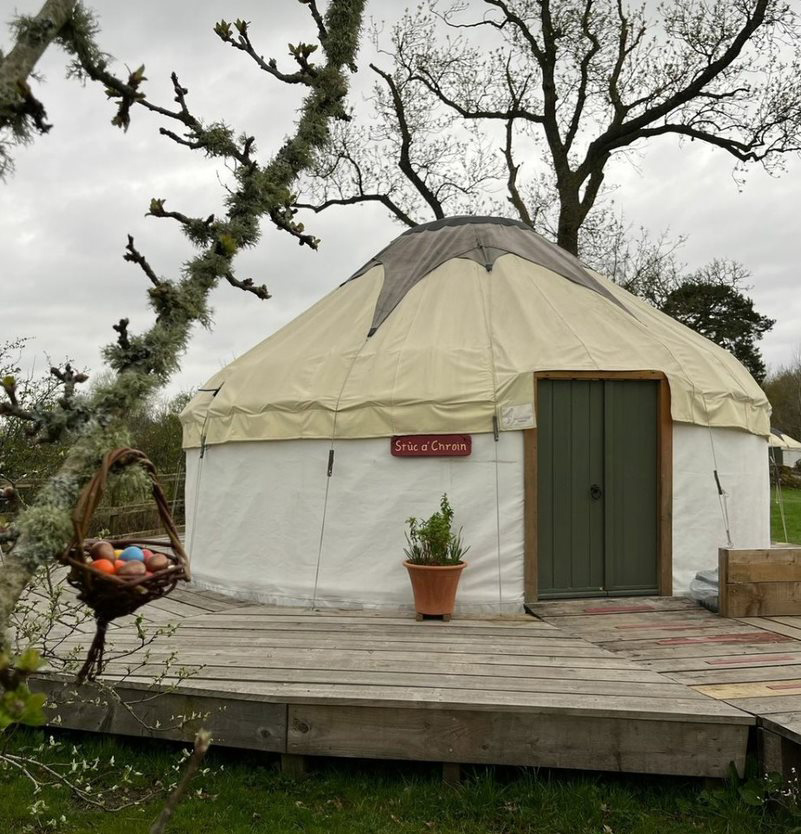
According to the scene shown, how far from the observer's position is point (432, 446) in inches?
221

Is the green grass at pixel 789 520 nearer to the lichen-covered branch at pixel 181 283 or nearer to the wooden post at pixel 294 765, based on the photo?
the wooden post at pixel 294 765

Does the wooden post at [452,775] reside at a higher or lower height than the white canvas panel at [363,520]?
lower

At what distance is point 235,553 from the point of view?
630cm

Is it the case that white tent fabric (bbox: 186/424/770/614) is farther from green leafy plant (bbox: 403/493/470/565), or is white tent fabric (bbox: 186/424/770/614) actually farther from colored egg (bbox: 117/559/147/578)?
colored egg (bbox: 117/559/147/578)

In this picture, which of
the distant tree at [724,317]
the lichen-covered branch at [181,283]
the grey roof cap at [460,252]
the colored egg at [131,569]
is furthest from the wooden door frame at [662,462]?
the distant tree at [724,317]

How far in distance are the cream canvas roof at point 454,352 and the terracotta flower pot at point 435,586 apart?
3.34ft

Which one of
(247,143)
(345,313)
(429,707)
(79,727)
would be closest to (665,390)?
(345,313)

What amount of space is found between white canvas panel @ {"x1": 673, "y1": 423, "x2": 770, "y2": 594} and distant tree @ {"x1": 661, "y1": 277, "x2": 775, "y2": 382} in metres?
22.3

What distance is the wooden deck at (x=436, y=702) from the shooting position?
337cm

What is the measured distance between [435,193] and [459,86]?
73.4 inches

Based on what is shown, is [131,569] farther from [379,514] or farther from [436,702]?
[379,514]

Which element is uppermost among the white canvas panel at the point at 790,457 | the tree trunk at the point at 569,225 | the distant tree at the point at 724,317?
the distant tree at the point at 724,317

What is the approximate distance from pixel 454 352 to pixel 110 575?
4.52 metres

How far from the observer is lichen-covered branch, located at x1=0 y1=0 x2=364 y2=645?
46.1 inches
